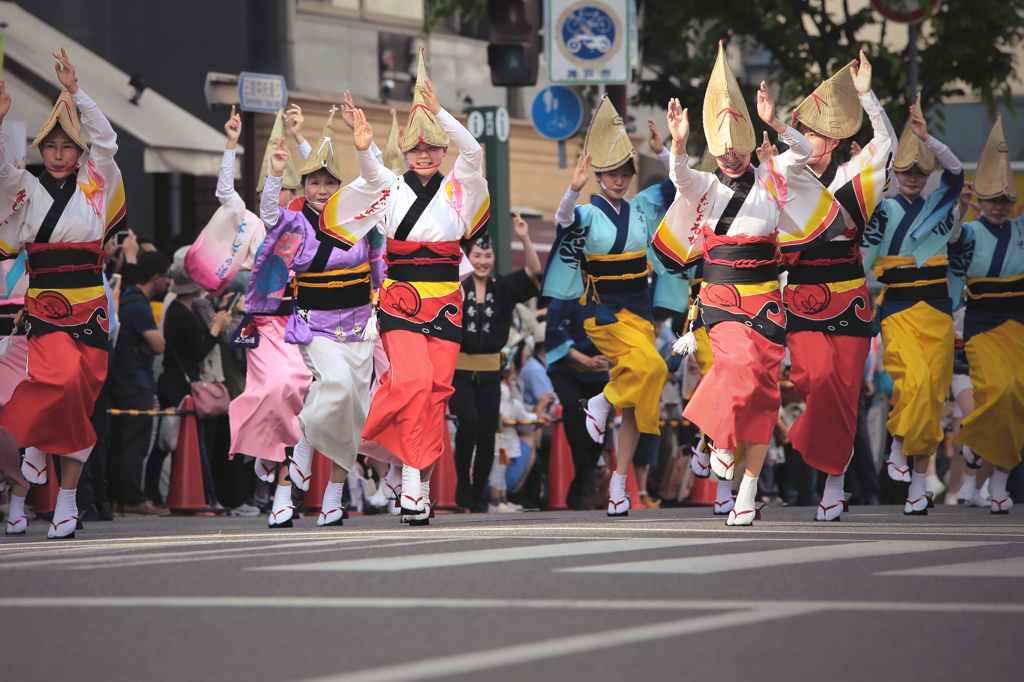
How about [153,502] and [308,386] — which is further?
[153,502]

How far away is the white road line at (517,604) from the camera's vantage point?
4.34 meters

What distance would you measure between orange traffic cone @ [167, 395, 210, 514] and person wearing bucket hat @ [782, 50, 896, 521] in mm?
4484

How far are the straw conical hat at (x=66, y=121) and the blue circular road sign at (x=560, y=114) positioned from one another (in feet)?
15.9

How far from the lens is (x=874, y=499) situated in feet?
41.7

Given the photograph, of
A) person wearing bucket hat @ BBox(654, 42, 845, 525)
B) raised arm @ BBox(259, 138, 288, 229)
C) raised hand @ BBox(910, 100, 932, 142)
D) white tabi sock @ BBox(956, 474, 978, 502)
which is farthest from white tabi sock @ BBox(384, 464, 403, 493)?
white tabi sock @ BBox(956, 474, 978, 502)

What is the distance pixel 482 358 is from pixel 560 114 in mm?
2524

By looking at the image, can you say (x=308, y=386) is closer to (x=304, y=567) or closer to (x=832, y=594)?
(x=304, y=567)

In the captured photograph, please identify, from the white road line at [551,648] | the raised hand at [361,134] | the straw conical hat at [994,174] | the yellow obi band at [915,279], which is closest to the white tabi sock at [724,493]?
the yellow obi band at [915,279]

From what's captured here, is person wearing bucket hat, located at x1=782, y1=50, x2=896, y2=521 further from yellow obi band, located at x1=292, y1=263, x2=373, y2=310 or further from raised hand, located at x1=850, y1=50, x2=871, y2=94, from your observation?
yellow obi band, located at x1=292, y1=263, x2=373, y2=310

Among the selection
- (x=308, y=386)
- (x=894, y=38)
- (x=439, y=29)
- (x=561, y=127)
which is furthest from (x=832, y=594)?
(x=894, y=38)

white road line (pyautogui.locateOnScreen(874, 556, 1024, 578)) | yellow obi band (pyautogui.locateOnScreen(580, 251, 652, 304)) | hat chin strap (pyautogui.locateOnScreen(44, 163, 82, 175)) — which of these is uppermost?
hat chin strap (pyautogui.locateOnScreen(44, 163, 82, 175))

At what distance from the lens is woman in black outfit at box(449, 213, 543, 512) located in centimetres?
1073

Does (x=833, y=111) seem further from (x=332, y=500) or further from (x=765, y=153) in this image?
(x=332, y=500)

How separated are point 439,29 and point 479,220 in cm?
1553
